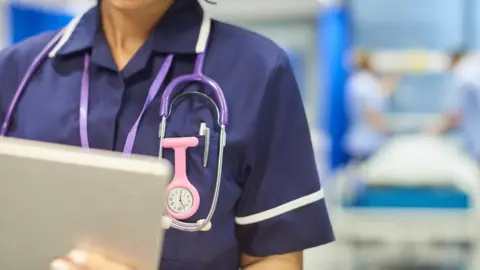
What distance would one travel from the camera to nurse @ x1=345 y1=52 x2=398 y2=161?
13.2 ft

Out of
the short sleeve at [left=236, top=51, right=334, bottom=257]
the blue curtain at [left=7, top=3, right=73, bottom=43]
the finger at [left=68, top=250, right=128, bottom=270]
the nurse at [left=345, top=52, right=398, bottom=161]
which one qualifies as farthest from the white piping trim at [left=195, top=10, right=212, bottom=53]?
the nurse at [left=345, top=52, right=398, bottom=161]

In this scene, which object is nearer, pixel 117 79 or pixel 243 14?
pixel 117 79

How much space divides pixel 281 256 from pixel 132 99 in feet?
0.97

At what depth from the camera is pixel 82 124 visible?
0.87 m

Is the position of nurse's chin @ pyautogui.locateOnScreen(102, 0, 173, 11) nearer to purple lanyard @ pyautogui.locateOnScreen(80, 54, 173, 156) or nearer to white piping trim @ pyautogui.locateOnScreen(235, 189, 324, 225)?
purple lanyard @ pyautogui.locateOnScreen(80, 54, 173, 156)

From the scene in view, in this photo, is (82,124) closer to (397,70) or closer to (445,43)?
(397,70)

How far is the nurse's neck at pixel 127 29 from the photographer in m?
0.91

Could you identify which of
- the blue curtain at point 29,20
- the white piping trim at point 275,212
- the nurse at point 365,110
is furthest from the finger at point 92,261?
the nurse at point 365,110

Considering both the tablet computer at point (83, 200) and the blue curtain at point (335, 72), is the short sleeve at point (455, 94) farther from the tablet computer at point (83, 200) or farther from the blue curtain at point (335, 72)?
the tablet computer at point (83, 200)

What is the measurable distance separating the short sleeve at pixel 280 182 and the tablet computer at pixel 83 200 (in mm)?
250

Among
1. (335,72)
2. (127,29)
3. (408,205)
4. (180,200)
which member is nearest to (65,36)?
(127,29)

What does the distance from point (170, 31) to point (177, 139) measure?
0.54 feet

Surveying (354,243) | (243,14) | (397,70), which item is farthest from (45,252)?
(243,14)

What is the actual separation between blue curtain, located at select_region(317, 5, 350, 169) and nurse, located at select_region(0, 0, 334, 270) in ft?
11.0
